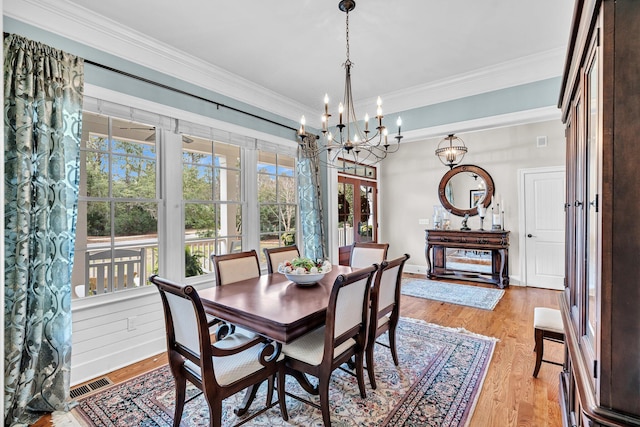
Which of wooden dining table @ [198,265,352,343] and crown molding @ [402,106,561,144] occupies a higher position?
crown molding @ [402,106,561,144]

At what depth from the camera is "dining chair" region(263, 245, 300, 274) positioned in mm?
3105

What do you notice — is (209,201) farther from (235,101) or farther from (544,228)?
(544,228)

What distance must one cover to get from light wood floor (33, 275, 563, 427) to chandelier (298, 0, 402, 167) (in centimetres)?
190

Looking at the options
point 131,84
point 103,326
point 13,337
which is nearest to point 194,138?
point 131,84

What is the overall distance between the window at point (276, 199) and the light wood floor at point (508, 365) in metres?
1.78

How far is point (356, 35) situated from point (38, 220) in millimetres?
2729

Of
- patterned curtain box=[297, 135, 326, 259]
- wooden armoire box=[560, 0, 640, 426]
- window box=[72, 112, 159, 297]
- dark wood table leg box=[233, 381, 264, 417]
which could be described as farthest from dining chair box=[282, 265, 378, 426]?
patterned curtain box=[297, 135, 326, 259]

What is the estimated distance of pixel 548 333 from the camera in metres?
2.33

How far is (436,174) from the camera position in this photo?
20.2 feet

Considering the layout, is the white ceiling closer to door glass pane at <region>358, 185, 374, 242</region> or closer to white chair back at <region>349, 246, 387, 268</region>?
white chair back at <region>349, 246, 387, 268</region>

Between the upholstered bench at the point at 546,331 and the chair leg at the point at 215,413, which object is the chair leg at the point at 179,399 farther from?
the upholstered bench at the point at 546,331

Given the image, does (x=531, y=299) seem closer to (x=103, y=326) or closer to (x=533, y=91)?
(x=533, y=91)

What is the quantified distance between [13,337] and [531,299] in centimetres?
556

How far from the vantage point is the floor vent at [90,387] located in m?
2.26
